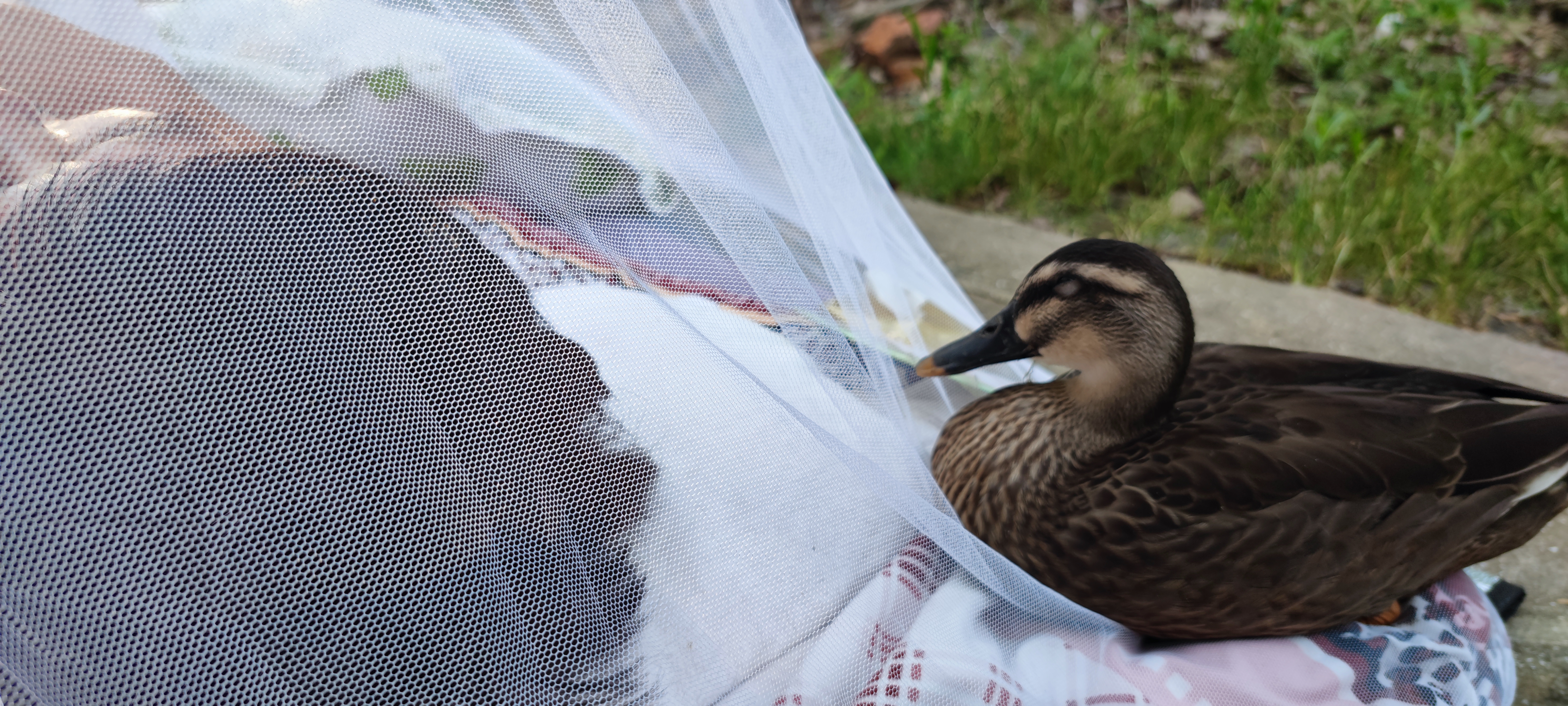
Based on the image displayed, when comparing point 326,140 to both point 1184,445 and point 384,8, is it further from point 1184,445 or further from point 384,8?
point 1184,445

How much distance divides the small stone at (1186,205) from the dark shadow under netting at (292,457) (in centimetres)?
233

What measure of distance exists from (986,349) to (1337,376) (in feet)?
1.99

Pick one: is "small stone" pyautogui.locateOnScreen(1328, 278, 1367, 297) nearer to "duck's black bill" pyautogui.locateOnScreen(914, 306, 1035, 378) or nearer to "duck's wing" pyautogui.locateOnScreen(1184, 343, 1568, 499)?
"duck's wing" pyautogui.locateOnScreen(1184, 343, 1568, 499)

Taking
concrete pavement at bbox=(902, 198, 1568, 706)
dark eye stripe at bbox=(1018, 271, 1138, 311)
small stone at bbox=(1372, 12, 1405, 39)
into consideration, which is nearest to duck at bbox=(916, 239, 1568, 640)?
dark eye stripe at bbox=(1018, 271, 1138, 311)

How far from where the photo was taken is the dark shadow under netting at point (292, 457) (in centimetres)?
80

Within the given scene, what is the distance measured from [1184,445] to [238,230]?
4.23 ft

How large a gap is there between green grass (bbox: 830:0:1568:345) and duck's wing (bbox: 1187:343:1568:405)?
0.95 m

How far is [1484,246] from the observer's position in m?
2.42

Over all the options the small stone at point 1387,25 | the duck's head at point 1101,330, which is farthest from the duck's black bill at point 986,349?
the small stone at point 1387,25

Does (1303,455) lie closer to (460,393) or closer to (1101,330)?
(1101,330)

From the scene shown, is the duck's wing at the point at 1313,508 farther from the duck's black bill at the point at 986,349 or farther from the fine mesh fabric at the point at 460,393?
the duck's black bill at the point at 986,349

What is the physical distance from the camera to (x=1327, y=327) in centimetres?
232

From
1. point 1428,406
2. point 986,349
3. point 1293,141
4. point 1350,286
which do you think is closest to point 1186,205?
point 1293,141

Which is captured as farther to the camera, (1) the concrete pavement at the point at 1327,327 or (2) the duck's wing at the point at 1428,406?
(1) the concrete pavement at the point at 1327,327
